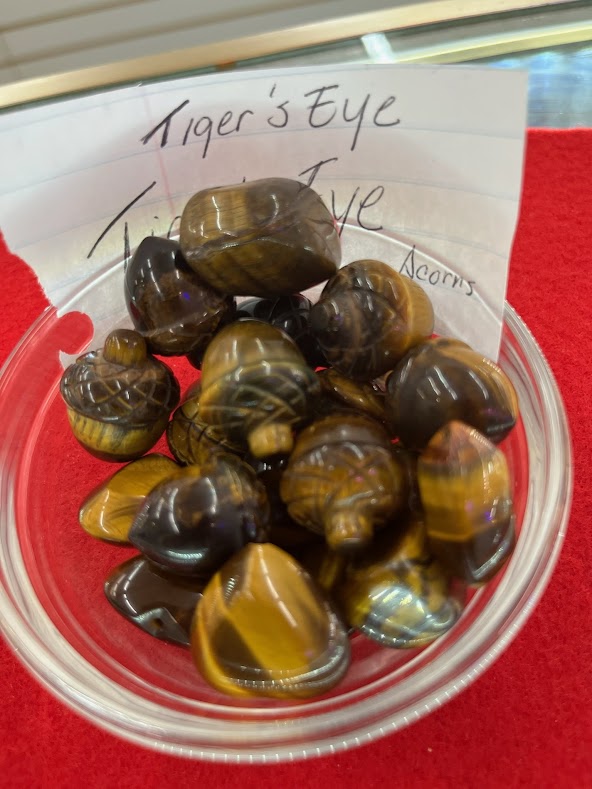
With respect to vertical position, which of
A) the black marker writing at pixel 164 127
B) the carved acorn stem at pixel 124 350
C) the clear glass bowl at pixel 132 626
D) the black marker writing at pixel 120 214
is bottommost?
the clear glass bowl at pixel 132 626

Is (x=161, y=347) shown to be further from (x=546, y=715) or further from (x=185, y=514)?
(x=546, y=715)

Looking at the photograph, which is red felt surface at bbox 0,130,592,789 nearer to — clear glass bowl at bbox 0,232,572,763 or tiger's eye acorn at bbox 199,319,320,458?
clear glass bowl at bbox 0,232,572,763

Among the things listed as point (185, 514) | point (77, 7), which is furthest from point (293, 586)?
point (77, 7)

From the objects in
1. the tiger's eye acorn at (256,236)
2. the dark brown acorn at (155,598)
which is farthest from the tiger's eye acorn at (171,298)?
the dark brown acorn at (155,598)

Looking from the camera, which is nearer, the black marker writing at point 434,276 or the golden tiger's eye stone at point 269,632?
the golden tiger's eye stone at point 269,632

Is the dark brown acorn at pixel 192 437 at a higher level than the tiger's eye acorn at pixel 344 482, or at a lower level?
higher

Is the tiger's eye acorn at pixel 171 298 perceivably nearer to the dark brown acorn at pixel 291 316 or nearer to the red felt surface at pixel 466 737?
the dark brown acorn at pixel 291 316
